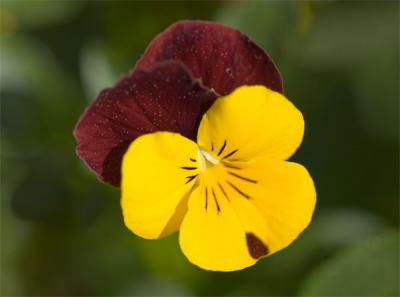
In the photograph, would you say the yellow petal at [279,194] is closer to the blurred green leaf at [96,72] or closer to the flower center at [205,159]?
the flower center at [205,159]

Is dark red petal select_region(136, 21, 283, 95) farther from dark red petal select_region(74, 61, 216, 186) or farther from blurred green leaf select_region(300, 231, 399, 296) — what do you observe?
blurred green leaf select_region(300, 231, 399, 296)

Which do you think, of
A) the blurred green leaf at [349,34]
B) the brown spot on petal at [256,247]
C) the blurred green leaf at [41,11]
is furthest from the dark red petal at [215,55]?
the blurred green leaf at [41,11]

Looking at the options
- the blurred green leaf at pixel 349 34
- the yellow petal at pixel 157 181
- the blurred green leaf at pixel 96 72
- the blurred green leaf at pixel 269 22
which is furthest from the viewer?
the blurred green leaf at pixel 349 34

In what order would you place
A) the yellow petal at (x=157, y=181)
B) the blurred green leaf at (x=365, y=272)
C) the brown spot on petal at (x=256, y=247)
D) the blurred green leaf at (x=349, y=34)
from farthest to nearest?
the blurred green leaf at (x=349, y=34), the blurred green leaf at (x=365, y=272), the brown spot on petal at (x=256, y=247), the yellow petal at (x=157, y=181)

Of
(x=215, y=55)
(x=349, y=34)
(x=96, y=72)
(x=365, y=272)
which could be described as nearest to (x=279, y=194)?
(x=215, y=55)

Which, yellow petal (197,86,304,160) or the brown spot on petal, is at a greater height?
yellow petal (197,86,304,160)

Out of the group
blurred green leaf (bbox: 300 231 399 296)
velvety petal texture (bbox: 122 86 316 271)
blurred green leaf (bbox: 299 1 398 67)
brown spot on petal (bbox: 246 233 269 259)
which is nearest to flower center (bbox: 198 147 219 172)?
velvety petal texture (bbox: 122 86 316 271)

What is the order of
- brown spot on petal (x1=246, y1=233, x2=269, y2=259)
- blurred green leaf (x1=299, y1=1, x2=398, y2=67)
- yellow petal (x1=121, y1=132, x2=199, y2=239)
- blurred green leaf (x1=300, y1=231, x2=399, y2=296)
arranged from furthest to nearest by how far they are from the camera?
blurred green leaf (x1=299, y1=1, x2=398, y2=67)
blurred green leaf (x1=300, y1=231, x2=399, y2=296)
brown spot on petal (x1=246, y1=233, x2=269, y2=259)
yellow petal (x1=121, y1=132, x2=199, y2=239)
